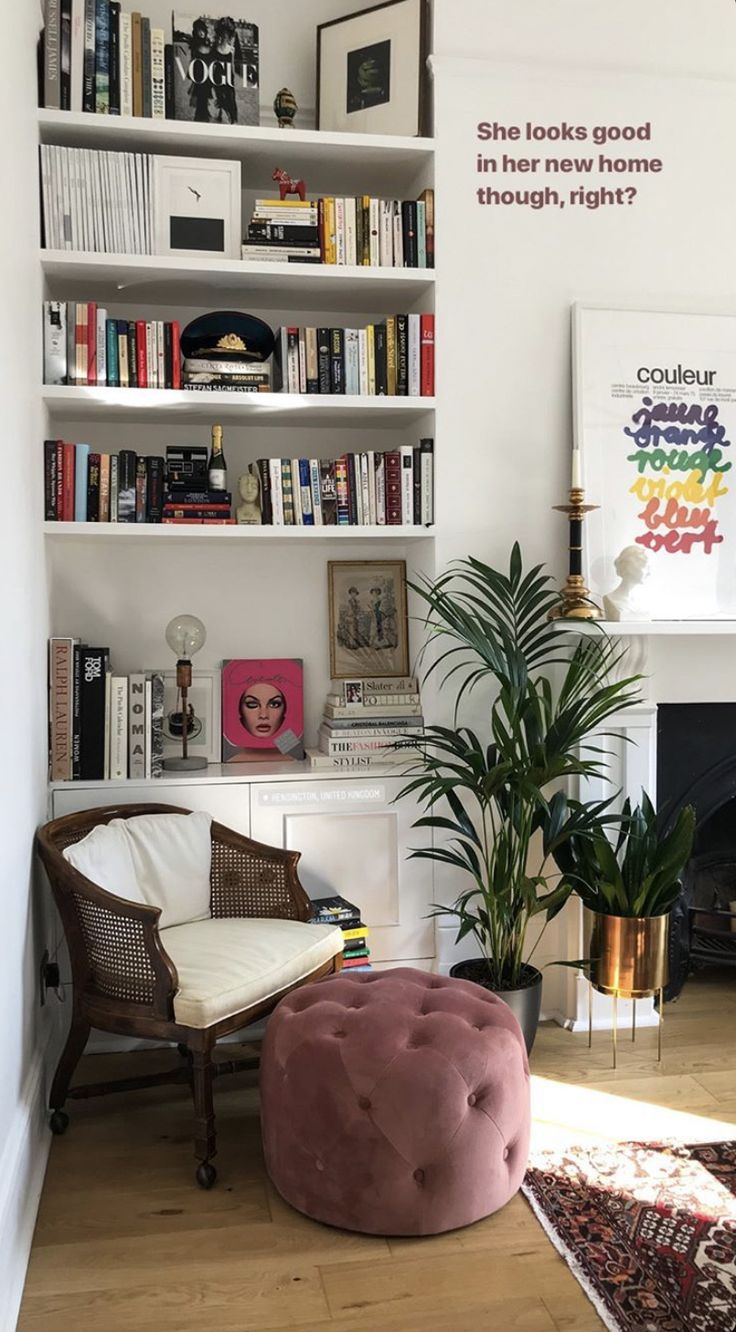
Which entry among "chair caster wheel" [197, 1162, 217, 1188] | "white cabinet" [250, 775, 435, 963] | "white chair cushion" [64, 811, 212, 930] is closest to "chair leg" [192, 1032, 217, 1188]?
"chair caster wheel" [197, 1162, 217, 1188]

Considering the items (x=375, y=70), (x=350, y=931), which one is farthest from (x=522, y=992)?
(x=375, y=70)

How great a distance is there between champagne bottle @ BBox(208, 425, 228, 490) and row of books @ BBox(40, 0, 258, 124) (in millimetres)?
860

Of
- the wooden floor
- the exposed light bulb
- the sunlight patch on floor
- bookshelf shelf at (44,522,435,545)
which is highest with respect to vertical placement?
bookshelf shelf at (44,522,435,545)

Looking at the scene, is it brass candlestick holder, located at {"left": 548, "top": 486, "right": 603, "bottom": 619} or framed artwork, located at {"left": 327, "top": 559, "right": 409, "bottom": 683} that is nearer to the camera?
brass candlestick holder, located at {"left": 548, "top": 486, "right": 603, "bottom": 619}

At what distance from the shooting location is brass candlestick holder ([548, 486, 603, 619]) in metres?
3.13

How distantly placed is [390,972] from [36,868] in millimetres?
915

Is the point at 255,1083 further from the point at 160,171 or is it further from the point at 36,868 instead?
the point at 160,171

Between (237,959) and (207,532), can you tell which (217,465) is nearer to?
(207,532)

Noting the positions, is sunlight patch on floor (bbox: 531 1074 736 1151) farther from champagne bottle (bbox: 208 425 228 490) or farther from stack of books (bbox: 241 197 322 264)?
stack of books (bbox: 241 197 322 264)

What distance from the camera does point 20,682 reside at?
2.43m

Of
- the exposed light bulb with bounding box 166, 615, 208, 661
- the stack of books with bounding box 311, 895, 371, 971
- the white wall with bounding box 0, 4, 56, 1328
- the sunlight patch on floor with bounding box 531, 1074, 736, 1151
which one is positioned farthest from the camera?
the exposed light bulb with bounding box 166, 615, 208, 661

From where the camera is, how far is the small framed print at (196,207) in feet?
9.96

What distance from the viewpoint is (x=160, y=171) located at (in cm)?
303

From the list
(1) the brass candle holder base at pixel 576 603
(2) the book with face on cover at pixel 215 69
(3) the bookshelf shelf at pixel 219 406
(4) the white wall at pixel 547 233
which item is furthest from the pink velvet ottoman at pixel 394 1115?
(2) the book with face on cover at pixel 215 69
